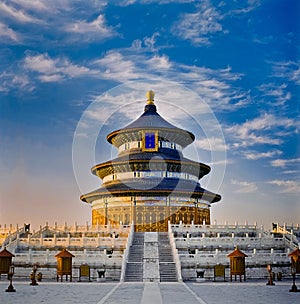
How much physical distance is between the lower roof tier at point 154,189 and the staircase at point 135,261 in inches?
Result: 580

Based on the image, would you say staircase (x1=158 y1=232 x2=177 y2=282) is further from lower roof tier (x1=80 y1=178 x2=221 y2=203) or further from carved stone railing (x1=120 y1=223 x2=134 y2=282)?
lower roof tier (x1=80 y1=178 x2=221 y2=203)

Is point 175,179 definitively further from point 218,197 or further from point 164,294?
point 164,294

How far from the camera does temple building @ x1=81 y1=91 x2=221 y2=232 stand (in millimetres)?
58406

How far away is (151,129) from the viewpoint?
213 ft

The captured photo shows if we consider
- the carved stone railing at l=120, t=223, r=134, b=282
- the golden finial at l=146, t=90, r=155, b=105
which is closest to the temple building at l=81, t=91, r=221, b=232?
the golden finial at l=146, t=90, r=155, b=105

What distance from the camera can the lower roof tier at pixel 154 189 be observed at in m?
58.4

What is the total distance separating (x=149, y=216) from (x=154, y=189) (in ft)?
10.1

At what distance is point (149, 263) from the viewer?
3588 centimetres

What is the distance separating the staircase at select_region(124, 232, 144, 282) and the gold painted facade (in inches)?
542

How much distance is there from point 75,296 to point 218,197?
1729 inches

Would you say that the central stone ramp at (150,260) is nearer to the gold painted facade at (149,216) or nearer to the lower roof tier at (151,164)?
the gold painted facade at (149,216)

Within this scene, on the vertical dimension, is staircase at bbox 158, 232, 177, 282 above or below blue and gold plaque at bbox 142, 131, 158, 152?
below

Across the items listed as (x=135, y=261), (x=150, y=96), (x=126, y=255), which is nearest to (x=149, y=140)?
(x=150, y=96)

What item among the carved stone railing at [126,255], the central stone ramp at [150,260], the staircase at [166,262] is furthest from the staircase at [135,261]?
the staircase at [166,262]
